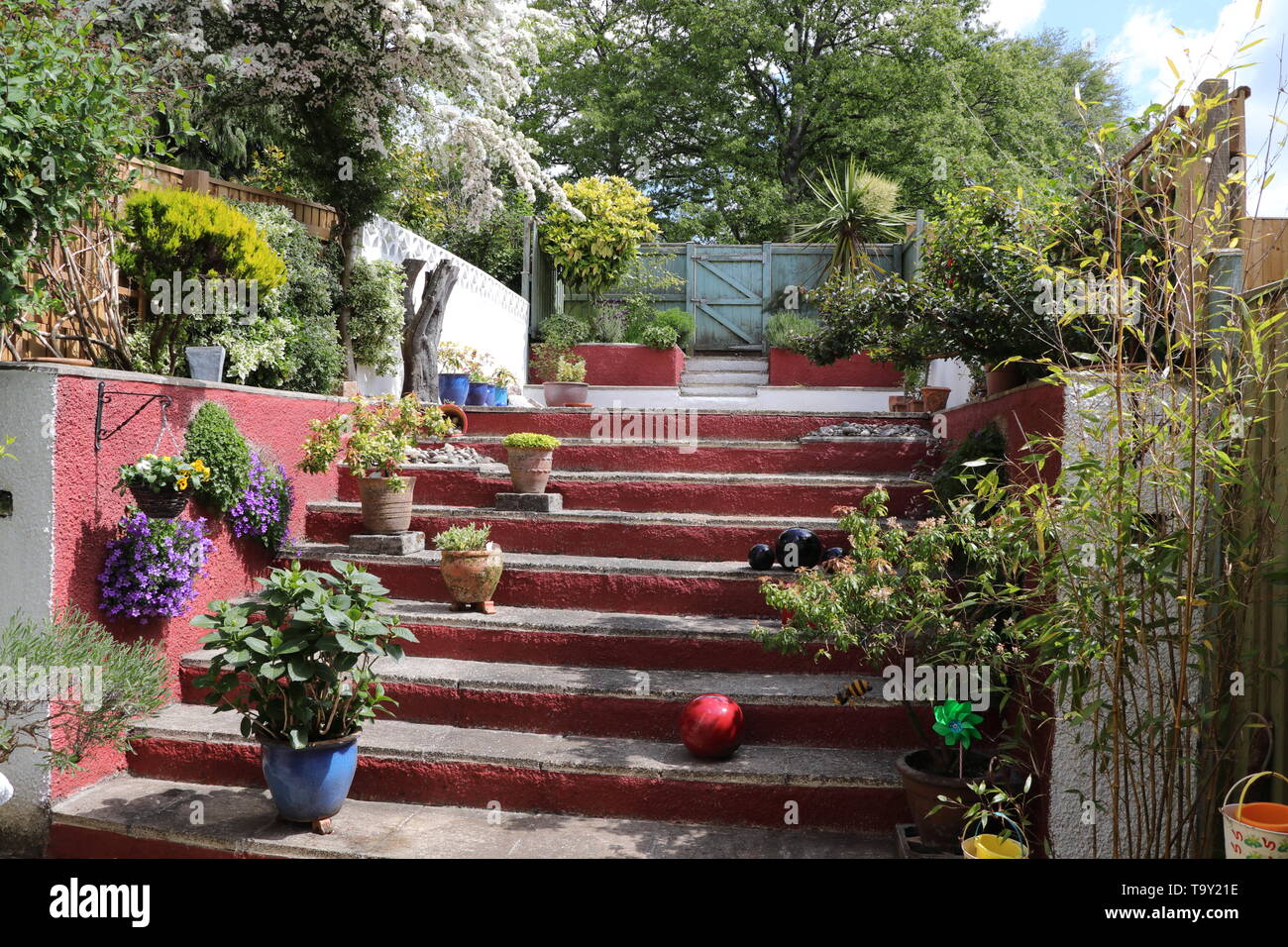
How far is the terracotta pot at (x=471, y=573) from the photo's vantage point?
467cm

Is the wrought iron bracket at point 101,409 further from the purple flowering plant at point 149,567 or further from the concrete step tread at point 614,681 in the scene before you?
the concrete step tread at point 614,681

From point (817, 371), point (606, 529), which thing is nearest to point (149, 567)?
point (606, 529)

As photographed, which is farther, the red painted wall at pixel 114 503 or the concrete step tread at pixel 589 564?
the concrete step tread at pixel 589 564

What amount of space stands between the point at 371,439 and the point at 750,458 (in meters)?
2.52

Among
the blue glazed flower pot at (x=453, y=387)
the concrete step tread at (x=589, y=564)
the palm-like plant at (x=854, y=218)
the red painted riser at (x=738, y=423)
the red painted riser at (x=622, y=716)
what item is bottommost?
the red painted riser at (x=622, y=716)

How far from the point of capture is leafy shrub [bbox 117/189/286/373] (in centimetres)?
459

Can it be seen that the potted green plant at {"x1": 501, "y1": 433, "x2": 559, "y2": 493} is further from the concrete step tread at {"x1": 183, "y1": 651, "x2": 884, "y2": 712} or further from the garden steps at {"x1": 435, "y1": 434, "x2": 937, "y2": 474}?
the concrete step tread at {"x1": 183, "y1": 651, "x2": 884, "y2": 712}

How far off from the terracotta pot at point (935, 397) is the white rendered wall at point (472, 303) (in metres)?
4.47

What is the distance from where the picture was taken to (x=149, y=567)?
405 cm

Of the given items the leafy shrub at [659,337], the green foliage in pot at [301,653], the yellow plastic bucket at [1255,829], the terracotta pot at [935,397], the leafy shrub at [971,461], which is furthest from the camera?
the leafy shrub at [659,337]

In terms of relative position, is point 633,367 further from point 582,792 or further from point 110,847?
point 110,847

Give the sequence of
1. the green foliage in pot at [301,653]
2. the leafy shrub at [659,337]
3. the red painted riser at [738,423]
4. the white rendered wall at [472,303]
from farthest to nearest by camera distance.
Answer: the leafy shrub at [659,337] < the white rendered wall at [472,303] < the red painted riser at [738,423] < the green foliage in pot at [301,653]

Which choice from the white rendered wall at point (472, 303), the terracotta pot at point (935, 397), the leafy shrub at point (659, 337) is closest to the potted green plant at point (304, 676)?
the white rendered wall at point (472, 303)
